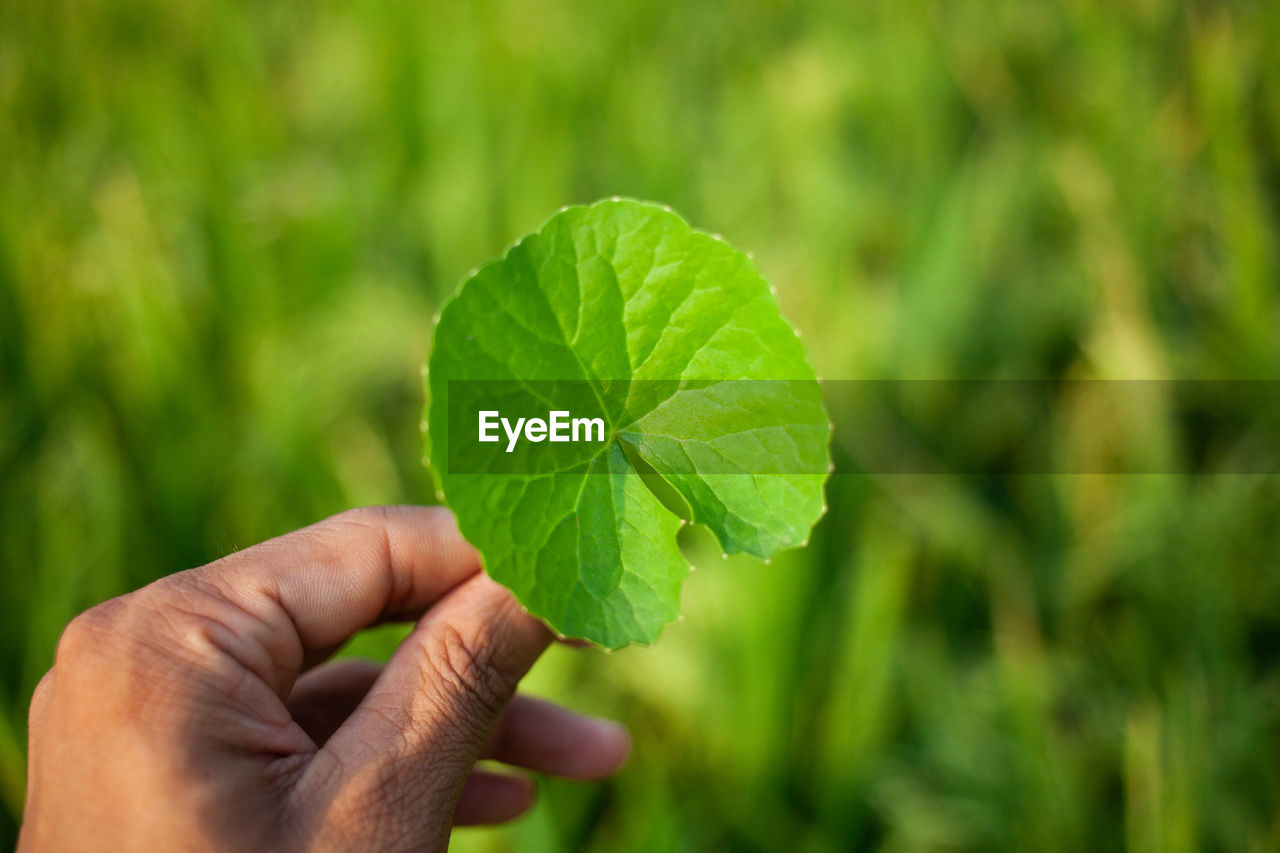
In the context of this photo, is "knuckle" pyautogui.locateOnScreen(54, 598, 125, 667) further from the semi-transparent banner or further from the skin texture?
the semi-transparent banner

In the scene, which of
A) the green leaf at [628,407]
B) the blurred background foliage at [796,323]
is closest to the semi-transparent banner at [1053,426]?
the blurred background foliage at [796,323]

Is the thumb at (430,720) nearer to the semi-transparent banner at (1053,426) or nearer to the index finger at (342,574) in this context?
the index finger at (342,574)

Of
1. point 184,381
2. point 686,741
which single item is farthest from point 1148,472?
point 184,381

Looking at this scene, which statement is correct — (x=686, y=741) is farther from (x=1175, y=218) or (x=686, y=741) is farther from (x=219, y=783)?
(x=1175, y=218)

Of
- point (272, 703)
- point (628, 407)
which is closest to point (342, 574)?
point (272, 703)

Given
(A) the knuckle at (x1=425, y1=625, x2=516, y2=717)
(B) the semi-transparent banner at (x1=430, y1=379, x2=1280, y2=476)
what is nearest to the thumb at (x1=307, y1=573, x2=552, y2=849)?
(A) the knuckle at (x1=425, y1=625, x2=516, y2=717)

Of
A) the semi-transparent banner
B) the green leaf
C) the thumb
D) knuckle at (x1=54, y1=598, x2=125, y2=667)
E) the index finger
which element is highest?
the green leaf
